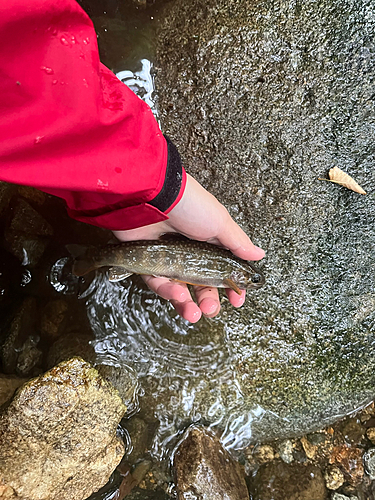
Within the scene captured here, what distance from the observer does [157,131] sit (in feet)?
7.80

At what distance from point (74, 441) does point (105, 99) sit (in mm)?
2964

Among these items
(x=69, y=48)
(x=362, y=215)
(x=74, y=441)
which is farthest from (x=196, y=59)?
(x=74, y=441)

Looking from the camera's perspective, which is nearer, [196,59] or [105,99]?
[105,99]

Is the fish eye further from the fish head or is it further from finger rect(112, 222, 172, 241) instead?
finger rect(112, 222, 172, 241)

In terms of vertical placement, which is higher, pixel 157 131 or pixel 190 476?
pixel 157 131

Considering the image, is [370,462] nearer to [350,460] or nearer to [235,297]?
[350,460]

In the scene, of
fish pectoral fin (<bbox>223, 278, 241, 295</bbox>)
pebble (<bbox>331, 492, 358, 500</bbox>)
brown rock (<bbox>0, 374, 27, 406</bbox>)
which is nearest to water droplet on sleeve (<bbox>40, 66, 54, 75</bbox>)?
fish pectoral fin (<bbox>223, 278, 241, 295</bbox>)

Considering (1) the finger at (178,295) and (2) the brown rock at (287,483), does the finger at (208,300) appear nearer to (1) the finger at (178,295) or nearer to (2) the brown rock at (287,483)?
(1) the finger at (178,295)

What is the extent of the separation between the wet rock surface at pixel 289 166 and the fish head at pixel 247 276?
0.99ft

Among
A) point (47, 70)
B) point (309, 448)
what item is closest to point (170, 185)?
point (47, 70)

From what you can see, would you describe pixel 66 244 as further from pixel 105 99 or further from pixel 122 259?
pixel 105 99

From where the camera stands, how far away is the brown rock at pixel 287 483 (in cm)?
389

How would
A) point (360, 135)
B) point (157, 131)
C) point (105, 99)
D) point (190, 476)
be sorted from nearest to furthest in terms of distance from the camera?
point (105, 99) → point (157, 131) → point (360, 135) → point (190, 476)

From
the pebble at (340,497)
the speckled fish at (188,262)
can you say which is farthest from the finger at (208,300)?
the pebble at (340,497)
